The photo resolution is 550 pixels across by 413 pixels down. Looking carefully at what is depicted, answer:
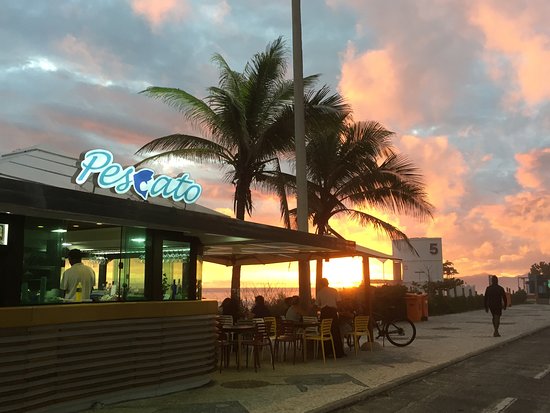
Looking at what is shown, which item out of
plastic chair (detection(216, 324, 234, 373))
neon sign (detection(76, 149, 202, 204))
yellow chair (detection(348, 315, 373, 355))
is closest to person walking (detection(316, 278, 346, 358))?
yellow chair (detection(348, 315, 373, 355))

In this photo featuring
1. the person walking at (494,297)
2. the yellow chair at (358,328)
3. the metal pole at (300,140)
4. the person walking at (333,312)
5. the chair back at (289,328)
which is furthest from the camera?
the person walking at (494,297)

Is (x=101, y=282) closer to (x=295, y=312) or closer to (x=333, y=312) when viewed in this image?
(x=333, y=312)

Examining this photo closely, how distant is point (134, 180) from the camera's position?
862cm

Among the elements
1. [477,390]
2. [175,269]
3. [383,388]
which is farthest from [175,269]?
[477,390]

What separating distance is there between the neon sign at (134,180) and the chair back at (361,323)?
575cm

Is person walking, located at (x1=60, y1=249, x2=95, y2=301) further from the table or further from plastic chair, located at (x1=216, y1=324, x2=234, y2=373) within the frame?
the table

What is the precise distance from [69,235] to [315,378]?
5.01 metres

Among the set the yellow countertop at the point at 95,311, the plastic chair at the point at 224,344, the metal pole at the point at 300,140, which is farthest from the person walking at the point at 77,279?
the metal pole at the point at 300,140

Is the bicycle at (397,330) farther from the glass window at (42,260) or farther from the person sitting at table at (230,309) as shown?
the glass window at (42,260)

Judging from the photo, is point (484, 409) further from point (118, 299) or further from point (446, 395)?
point (118, 299)

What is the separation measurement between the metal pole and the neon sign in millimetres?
4269

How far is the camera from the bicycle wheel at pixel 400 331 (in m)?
15.0

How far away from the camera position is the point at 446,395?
8547mm

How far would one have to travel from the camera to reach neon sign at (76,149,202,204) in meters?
8.02
